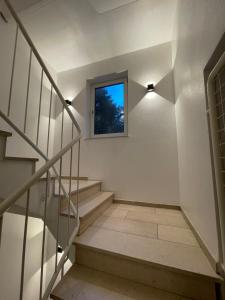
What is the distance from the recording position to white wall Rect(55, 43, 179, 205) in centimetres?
215

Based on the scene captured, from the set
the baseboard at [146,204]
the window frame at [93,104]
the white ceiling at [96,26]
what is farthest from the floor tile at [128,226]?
the white ceiling at [96,26]

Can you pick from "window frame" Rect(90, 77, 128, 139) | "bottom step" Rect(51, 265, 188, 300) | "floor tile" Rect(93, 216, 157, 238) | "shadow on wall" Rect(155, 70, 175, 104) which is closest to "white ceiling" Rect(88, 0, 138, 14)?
"window frame" Rect(90, 77, 128, 139)

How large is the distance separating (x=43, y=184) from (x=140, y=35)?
8.64 feet

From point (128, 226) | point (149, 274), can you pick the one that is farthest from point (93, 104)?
point (149, 274)

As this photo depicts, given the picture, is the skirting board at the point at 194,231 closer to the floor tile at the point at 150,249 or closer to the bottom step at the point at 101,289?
the floor tile at the point at 150,249

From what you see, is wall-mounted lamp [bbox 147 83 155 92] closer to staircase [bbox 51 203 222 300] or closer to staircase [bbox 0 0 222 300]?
staircase [bbox 0 0 222 300]

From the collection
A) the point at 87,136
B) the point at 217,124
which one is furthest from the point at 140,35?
the point at 217,124

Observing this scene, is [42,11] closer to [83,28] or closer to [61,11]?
[61,11]

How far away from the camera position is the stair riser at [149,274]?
2.91ft

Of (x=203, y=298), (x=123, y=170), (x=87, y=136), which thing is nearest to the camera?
(x=203, y=298)

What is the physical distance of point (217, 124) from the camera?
0.89 m

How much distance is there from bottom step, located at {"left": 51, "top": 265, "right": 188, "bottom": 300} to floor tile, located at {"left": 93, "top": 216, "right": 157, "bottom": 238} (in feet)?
1.29

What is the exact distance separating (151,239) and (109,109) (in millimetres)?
2233

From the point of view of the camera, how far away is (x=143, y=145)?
2.30 meters
